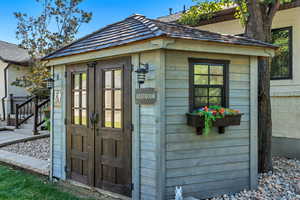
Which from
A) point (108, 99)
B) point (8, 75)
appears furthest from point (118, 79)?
point (8, 75)

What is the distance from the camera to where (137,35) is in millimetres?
3510

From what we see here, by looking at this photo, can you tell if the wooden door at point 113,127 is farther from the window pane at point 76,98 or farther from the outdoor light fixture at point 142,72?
the window pane at point 76,98

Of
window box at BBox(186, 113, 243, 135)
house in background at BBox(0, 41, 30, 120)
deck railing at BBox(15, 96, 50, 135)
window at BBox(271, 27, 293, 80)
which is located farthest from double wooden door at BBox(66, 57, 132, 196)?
house in background at BBox(0, 41, 30, 120)

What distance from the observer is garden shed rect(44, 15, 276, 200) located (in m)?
3.39

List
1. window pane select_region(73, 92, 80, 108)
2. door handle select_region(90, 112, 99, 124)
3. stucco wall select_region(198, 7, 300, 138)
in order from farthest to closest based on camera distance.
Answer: stucco wall select_region(198, 7, 300, 138) → window pane select_region(73, 92, 80, 108) → door handle select_region(90, 112, 99, 124)

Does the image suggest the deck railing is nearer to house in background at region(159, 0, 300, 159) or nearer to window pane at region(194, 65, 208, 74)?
window pane at region(194, 65, 208, 74)

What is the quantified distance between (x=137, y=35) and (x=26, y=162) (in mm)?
4205

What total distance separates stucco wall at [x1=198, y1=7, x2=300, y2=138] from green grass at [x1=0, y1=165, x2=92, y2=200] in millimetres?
5096

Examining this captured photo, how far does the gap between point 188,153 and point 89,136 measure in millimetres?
1724

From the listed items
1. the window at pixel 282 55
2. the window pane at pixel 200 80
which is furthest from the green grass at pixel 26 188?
the window at pixel 282 55

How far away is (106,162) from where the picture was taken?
401cm

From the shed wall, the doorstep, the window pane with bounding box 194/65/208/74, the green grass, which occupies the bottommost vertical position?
the green grass

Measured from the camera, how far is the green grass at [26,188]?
4.03m

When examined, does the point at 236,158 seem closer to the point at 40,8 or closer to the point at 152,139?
the point at 152,139
